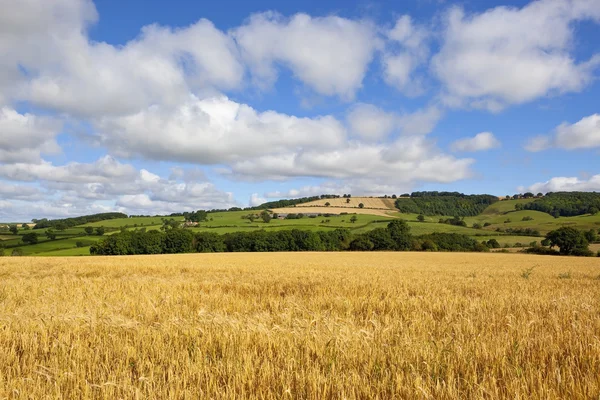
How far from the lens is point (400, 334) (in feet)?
18.2

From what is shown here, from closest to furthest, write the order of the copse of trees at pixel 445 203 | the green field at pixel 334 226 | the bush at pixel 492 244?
the green field at pixel 334 226, the bush at pixel 492 244, the copse of trees at pixel 445 203

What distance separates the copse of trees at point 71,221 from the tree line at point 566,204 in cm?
15623

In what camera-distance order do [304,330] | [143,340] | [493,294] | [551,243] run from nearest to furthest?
1. [143,340]
2. [304,330]
3. [493,294]
4. [551,243]

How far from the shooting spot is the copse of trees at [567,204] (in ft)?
408

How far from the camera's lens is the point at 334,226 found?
336ft

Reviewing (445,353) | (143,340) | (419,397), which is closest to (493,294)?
(445,353)

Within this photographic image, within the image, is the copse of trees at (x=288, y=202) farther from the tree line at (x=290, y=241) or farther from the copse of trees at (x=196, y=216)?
the tree line at (x=290, y=241)

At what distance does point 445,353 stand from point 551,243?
9052 cm

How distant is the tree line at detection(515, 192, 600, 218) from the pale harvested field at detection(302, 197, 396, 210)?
49658 mm

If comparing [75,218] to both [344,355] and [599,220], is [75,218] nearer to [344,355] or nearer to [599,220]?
[344,355]

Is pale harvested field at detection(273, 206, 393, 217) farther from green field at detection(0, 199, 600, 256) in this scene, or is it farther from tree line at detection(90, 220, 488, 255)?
tree line at detection(90, 220, 488, 255)

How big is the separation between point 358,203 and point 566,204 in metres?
75.8

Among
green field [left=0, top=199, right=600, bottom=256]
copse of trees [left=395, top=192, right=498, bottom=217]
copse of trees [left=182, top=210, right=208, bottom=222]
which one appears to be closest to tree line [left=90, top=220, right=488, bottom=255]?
green field [left=0, top=199, right=600, bottom=256]

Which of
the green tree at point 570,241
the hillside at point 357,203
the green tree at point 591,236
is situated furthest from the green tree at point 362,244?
the hillside at point 357,203
